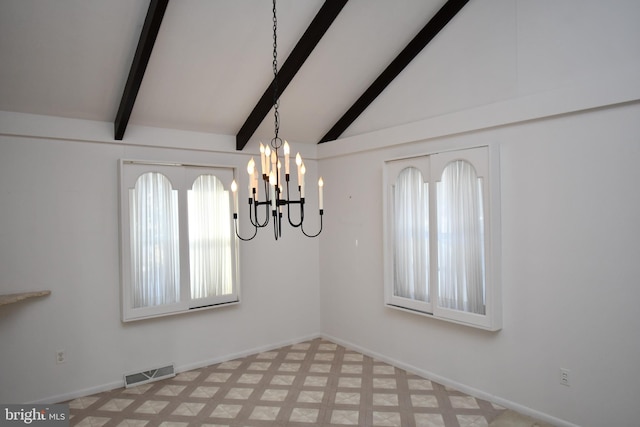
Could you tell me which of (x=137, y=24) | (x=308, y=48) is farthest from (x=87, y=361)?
(x=308, y=48)

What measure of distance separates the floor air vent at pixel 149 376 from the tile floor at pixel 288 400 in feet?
0.19

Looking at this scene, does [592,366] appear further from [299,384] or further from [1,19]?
[1,19]

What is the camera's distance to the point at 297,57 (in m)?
3.73

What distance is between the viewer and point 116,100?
367 cm

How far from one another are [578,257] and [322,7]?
2.92 meters

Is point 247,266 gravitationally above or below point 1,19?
below

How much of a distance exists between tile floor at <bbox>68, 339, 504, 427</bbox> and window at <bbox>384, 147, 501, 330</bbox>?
73 cm

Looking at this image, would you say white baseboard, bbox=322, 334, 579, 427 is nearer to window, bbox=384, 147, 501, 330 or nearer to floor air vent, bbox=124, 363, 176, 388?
window, bbox=384, 147, 501, 330

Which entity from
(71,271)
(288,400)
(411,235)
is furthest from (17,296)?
(411,235)

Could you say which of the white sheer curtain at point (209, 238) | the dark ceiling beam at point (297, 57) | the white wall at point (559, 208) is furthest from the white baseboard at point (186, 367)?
the dark ceiling beam at point (297, 57)

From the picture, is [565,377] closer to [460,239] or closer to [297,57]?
[460,239]

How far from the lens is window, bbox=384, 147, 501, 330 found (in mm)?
3365

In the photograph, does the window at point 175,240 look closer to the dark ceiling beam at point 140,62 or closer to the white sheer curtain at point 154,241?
the white sheer curtain at point 154,241

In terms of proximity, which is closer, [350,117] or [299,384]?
[299,384]
